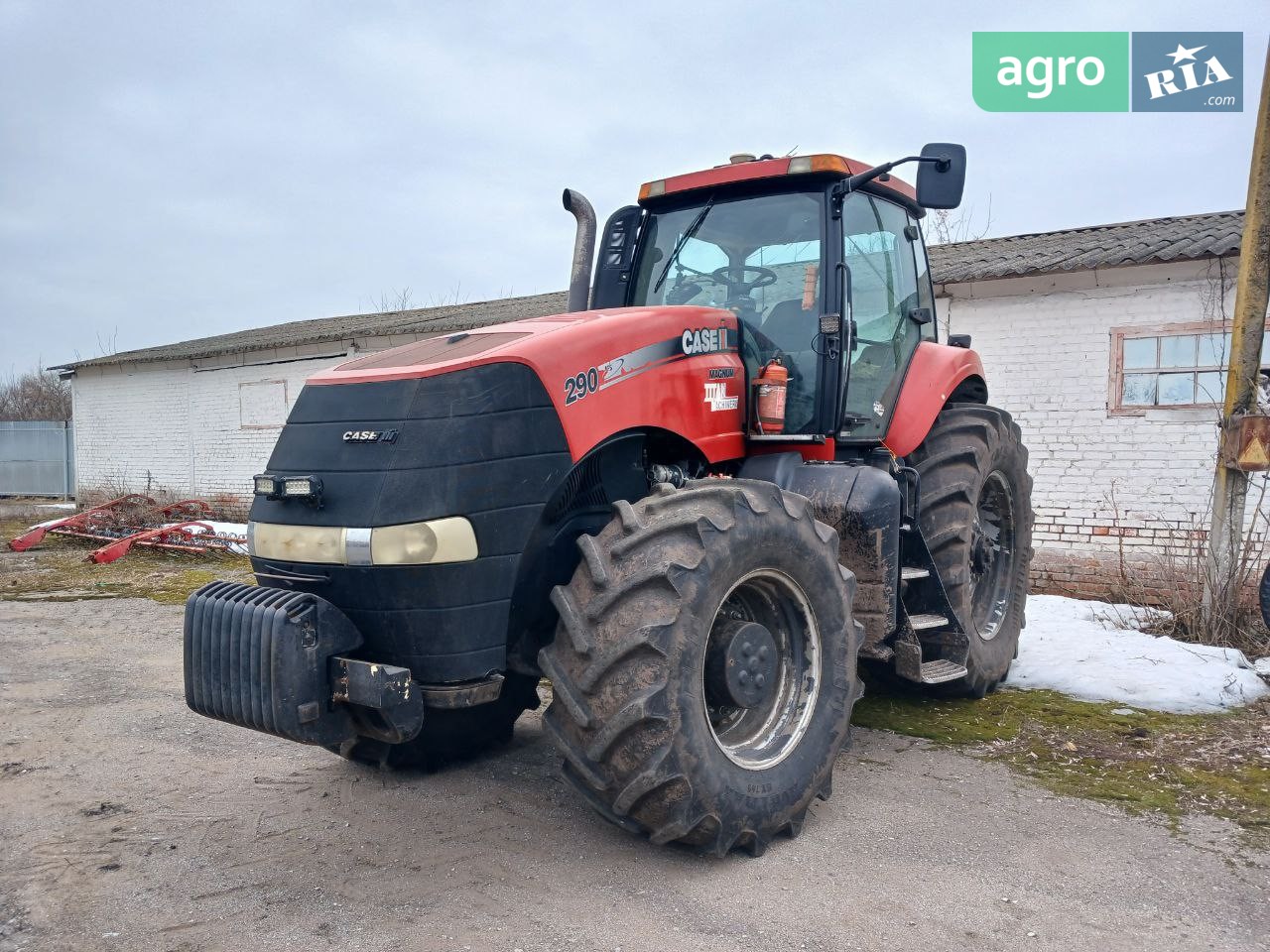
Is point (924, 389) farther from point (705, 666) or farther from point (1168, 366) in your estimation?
point (1168, 366)

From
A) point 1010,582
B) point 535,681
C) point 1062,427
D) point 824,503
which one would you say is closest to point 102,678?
point 535,681

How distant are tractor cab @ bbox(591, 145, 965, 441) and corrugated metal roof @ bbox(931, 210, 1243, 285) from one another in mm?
4176

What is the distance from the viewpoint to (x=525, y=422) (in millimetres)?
3223

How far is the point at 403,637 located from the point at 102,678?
160 inches

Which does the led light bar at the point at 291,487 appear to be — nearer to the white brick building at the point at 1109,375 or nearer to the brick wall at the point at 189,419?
the white brick building at the point at 1109,375

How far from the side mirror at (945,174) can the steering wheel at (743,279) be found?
0.77m

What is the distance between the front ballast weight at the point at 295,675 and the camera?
9.88 feet

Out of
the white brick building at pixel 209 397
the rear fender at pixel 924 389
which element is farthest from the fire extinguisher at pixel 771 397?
the white brick building at pixel 209 397

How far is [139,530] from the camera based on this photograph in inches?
509

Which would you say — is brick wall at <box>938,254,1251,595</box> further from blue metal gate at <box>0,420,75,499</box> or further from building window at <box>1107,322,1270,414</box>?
blue metal gate at <box>0,420,75,499</box>

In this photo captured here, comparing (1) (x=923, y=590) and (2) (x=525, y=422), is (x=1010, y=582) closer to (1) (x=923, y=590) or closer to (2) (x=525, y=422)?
(1) (x=923, y=590)

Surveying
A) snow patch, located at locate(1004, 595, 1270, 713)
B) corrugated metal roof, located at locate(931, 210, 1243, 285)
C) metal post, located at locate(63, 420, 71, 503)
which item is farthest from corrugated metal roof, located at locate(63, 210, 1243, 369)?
metal post, located at locate(63, 420, 71, 503)

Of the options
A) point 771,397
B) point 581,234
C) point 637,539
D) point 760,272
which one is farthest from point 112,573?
point 637,539

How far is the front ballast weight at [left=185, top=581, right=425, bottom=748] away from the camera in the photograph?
9.88ft
